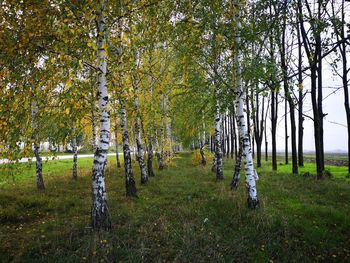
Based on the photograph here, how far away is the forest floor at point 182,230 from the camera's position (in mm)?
5750

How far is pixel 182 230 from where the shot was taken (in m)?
6.86

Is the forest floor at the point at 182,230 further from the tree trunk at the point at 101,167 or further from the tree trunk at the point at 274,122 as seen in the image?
the tree trunk at the point at 274,122

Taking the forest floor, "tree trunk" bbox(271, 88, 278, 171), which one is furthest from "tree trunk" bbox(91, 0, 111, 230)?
"tree trunk" bbox(271, 88, 278, 171)

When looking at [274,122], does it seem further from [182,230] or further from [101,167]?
[101,167]

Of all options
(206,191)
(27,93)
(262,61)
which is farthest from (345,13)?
(27,93)

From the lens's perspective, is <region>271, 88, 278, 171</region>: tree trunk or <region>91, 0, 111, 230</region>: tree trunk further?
<region>271, 88, 278, 171</region>: tree trunk

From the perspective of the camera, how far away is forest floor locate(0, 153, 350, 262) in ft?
18.9

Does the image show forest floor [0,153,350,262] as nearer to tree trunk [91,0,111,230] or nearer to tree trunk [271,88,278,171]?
tree trunk [91,0,111,230]

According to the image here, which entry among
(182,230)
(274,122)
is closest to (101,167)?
(182,230)

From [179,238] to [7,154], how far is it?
16.1 feet

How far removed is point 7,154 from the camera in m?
6.00

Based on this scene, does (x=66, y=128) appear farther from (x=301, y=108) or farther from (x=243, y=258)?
(x=301, y=108)

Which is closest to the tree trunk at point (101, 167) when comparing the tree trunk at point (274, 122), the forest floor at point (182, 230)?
the forest floor at point (182, 230)

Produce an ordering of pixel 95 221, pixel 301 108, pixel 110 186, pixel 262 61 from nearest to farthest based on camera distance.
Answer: pixel 95 221 → pixel 262 61 → pixel 110 186 → pixel 301 108
